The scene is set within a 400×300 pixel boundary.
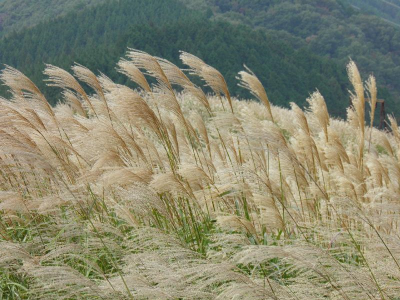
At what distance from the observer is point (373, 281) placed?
2154 millimetres

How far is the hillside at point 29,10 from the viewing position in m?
123

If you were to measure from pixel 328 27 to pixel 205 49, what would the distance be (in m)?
70.0

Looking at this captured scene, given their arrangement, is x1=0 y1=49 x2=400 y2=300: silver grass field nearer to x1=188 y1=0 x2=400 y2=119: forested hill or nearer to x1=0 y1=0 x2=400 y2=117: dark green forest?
x1=0 y1=0 x2=400 y2=117: dark green forest

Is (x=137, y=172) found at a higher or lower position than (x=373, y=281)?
lower

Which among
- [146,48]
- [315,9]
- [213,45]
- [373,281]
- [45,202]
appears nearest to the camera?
[373,281]

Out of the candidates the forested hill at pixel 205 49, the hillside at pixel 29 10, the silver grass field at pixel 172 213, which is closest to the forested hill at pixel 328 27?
the hillside at pixel 29 10

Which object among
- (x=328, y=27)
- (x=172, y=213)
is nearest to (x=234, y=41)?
(x=328, y=27)

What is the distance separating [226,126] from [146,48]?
6719cm

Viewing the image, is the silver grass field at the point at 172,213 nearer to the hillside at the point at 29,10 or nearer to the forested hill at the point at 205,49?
the forested hill at the point at 205,49

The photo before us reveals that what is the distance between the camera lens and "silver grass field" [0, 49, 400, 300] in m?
2.17

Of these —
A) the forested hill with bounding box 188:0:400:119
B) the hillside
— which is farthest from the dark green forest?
the hillside

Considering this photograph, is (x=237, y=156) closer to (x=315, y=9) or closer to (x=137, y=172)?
(x=137, y=172)

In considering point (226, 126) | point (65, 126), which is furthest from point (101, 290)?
point (65, 126)

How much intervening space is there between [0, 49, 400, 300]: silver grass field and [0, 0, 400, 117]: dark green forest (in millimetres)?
37901
